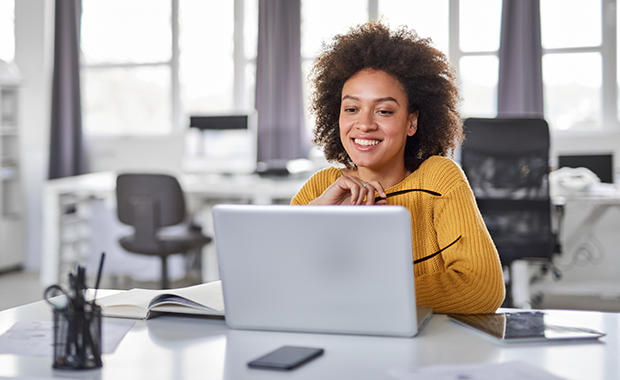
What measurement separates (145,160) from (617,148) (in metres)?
3.59

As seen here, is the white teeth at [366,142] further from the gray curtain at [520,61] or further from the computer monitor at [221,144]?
the gray curtain at [520,61]

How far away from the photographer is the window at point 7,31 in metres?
5.22

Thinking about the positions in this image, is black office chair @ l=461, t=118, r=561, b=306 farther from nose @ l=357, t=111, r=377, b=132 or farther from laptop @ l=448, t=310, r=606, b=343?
laptop @ l=448, t=310, r=606, b=343

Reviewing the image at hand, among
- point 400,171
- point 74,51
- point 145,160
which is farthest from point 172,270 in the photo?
point 400,171

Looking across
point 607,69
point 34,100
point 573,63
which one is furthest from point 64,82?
point 607,69

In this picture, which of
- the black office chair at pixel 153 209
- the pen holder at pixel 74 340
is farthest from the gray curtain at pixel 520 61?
the pen holder at pixel 74 340

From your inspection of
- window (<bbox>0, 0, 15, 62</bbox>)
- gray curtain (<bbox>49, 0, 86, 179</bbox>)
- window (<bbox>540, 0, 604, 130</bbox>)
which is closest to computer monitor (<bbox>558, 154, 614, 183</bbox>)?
window (<bbox>540, 0, 604, 130</bbox>)

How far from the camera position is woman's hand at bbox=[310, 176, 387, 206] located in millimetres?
1276

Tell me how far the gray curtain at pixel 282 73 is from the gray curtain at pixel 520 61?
148 cm

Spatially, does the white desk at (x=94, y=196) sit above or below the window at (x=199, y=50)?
below

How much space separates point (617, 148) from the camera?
14.3 ft

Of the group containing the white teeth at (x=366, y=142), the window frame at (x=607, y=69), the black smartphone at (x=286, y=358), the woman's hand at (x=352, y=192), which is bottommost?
the black smartphone at (x=286, y=358)

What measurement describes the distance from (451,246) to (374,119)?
1.15 ft

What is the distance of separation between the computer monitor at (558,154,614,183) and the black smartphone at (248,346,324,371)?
133 inches
